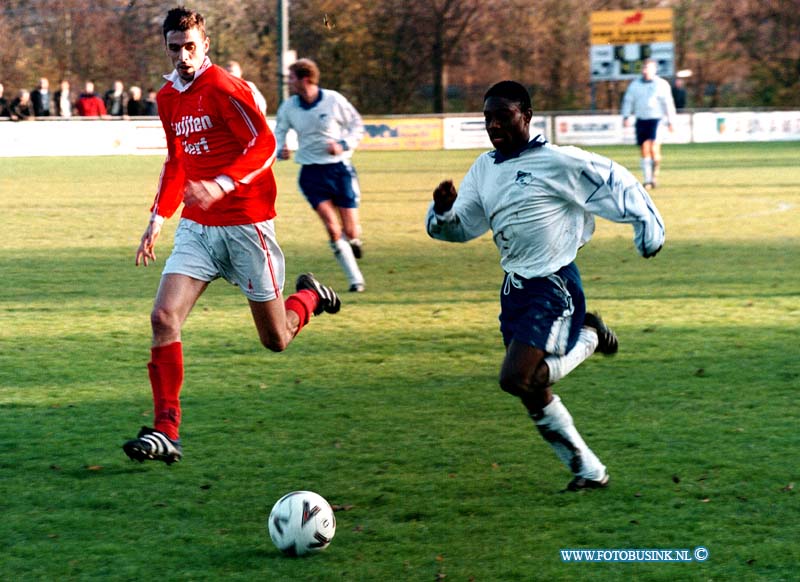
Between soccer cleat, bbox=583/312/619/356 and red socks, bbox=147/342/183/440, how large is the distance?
193 centimetres

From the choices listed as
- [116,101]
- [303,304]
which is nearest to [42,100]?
[116,101]

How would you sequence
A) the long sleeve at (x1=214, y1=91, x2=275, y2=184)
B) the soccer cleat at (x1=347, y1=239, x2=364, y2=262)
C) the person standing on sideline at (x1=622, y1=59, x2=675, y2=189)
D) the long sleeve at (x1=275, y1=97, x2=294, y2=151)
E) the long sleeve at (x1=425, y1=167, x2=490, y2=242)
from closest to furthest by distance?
the long sleeve at (x1=425, y1=167, x2=490, y2=242), the long sleeve at (x1=214, y1=91, x2=275, y2=184), the long sleeve at (x1=275, y1=97, x2=294, y2=151), the soccer cleat at (x1=347, y1=239, x2=364, y2=262), the person standing on sideline at (x1=622, y1=59, x2=675, y2=189)

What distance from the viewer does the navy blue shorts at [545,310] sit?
201 inches

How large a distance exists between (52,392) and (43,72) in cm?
4779

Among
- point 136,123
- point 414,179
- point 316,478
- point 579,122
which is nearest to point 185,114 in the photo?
point 316,478

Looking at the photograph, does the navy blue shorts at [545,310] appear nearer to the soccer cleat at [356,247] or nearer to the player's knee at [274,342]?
the player's knee at [274,342]

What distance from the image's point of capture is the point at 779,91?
51.9m

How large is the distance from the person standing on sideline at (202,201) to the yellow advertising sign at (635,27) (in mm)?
42528

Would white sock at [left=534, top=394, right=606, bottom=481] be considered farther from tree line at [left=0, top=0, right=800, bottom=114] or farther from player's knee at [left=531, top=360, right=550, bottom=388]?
tree line at [left=0, top=0, right=800, bottom=114]

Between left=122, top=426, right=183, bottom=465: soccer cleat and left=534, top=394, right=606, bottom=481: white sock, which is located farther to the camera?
left=122, top=426, right=183, bottom=465: soccer cleat

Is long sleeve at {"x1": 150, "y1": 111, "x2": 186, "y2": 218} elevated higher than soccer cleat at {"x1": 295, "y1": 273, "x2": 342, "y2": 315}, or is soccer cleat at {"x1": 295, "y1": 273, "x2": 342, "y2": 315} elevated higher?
long sleeve at {"x1": 150, "y1": 111, "x2": 186, "y2": 218}

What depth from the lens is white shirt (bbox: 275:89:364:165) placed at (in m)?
11.4

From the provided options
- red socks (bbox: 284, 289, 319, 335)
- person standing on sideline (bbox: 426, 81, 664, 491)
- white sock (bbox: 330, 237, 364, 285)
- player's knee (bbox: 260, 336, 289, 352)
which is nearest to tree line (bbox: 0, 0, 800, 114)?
white sock (bbox: 330, 237, 364, 285)

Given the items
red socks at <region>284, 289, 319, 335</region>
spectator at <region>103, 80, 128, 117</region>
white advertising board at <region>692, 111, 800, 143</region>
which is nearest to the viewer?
red socks at <region>284, 289, 319, 335</region>
